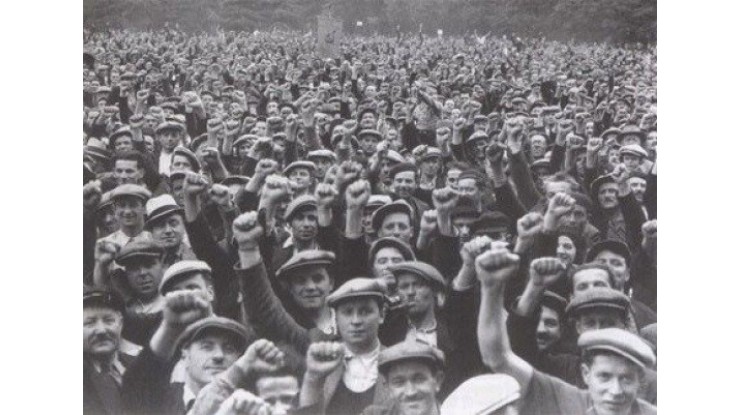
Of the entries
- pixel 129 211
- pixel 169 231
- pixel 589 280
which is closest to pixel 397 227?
pixel 589 280

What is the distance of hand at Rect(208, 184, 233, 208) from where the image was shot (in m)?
5.29

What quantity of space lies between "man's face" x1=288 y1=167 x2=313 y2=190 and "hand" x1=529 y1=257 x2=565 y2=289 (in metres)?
2.01

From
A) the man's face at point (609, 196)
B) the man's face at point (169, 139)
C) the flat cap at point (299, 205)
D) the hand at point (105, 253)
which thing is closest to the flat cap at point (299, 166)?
the flat cap at point (299, 205)

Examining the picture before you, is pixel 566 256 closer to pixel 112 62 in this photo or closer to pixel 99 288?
pixel 99 288

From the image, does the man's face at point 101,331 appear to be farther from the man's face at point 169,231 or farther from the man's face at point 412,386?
the man's face at point 412,386

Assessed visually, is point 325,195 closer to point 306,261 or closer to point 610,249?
point 306,261

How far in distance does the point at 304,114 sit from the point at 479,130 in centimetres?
146

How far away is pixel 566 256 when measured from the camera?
4965 mm

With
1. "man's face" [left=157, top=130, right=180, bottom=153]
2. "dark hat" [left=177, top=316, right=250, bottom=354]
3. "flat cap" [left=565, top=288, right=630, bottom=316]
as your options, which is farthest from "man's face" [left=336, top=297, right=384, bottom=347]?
"man's face" [left=157, top=130, right=180, bottom=153]

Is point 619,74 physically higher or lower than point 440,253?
higher

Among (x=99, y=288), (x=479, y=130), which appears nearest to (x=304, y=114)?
(x=479, y=130)

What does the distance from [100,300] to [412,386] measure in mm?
1909

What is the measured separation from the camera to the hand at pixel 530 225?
4691 mm

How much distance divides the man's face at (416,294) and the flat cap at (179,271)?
1174mm
